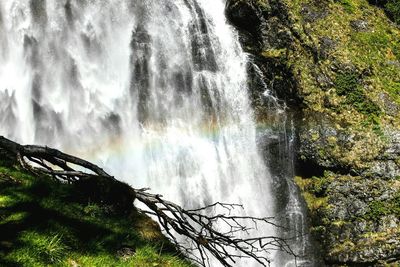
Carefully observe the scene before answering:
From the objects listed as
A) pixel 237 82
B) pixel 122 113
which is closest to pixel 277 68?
pixel 237 82

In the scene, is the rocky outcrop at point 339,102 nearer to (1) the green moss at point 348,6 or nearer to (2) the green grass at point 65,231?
(1) the green moss at point 348,6

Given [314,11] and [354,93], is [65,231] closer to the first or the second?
[354,93]

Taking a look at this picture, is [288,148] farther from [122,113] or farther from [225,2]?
[225,2]

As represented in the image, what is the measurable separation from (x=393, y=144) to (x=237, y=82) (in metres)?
6.26

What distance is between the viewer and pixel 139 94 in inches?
623

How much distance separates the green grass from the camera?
380 centimetres

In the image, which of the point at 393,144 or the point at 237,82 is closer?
the point at 393,144

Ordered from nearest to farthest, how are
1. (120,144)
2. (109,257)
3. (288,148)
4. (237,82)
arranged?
(109,257) < (120,144) < (288,148) < (237,82)

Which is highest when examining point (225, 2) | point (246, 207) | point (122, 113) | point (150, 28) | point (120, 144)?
point (225, 2)

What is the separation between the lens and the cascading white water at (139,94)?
14289 millimetres

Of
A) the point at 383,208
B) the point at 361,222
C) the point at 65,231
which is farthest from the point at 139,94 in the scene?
the point at 65,231

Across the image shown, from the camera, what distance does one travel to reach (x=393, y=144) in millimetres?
15078

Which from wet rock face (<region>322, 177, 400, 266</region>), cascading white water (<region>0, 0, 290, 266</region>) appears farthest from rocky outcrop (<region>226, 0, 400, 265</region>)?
cascading white water (<region>0, 0, 290, 266</region>)

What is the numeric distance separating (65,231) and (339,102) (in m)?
13.9
